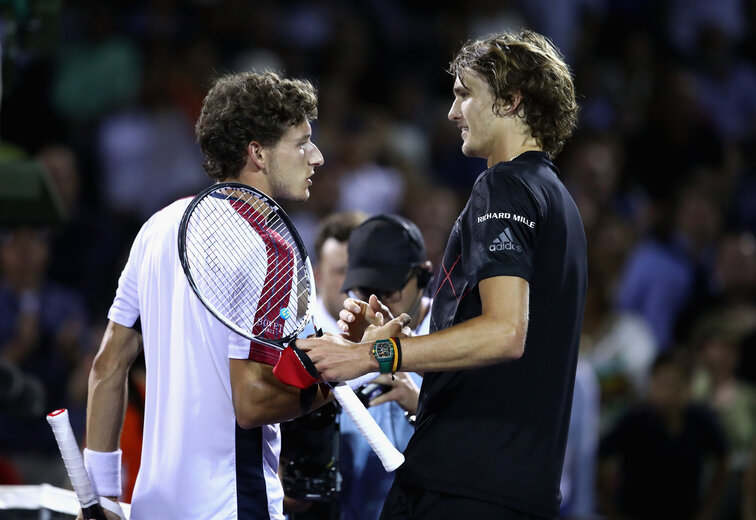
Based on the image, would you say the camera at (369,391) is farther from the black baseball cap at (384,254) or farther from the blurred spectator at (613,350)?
the blurred spectator at (613,350)

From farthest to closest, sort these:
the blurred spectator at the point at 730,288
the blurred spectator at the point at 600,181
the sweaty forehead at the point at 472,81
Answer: the blurred spectator at the point at 600,181 → the blurred spectator at the point at 730,288 → the sweaty forehead at the point at 472,81

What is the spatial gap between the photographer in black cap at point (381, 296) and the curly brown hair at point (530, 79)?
1.04 meters

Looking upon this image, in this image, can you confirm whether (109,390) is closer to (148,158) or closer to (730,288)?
(148,158)

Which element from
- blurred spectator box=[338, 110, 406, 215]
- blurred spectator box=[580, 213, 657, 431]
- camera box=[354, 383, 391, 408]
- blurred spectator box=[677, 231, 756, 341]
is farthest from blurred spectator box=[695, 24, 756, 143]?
camera box=[354, 383, 391, 408]

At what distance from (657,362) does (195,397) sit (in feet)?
15.9

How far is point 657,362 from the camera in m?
7.34

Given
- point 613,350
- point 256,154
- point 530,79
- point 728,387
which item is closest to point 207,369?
point 256,154

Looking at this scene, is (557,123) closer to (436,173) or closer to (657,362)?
(657,362)

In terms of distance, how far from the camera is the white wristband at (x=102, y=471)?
3404mm

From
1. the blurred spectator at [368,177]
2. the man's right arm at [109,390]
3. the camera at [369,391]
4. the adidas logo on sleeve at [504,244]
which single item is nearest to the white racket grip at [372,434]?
the adidas logo on sleeve at [504,244]

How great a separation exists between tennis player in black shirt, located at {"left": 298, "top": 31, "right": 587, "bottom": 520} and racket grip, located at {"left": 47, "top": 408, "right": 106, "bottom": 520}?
0.72 m

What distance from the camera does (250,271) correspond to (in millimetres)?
3117

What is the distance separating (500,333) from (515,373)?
230 mm

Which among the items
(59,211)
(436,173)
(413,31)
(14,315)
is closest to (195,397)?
(59,211)
